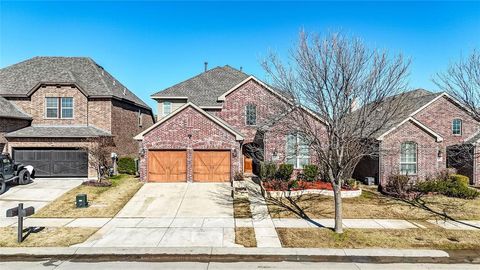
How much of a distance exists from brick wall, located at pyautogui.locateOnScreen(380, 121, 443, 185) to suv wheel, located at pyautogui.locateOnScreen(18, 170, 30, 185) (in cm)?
2281

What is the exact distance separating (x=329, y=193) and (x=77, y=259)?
42.3ft

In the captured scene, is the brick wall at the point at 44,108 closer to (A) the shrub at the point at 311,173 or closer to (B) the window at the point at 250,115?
(B) the window at the point at 250,115

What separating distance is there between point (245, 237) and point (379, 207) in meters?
7.82

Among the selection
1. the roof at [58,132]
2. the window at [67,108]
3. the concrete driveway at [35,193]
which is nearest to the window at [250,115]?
the roof at [58,132]

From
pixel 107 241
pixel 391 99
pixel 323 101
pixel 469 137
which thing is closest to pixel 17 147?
pixel 107 241

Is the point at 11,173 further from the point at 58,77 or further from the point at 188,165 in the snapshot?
the point at 188,165

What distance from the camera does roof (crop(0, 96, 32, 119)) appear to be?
21.5 m

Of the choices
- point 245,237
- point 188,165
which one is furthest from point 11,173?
point 245,237

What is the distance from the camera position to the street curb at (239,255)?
9.19 metres

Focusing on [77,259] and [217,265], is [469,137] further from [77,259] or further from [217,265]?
[77,259]

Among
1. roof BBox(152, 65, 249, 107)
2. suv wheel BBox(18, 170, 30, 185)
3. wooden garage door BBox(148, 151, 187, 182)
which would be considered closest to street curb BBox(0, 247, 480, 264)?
wooden garage door BBox(148, 151, 187, 182)

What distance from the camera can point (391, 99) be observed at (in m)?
10.7

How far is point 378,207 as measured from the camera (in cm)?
1527

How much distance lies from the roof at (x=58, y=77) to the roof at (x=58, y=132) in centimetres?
269
